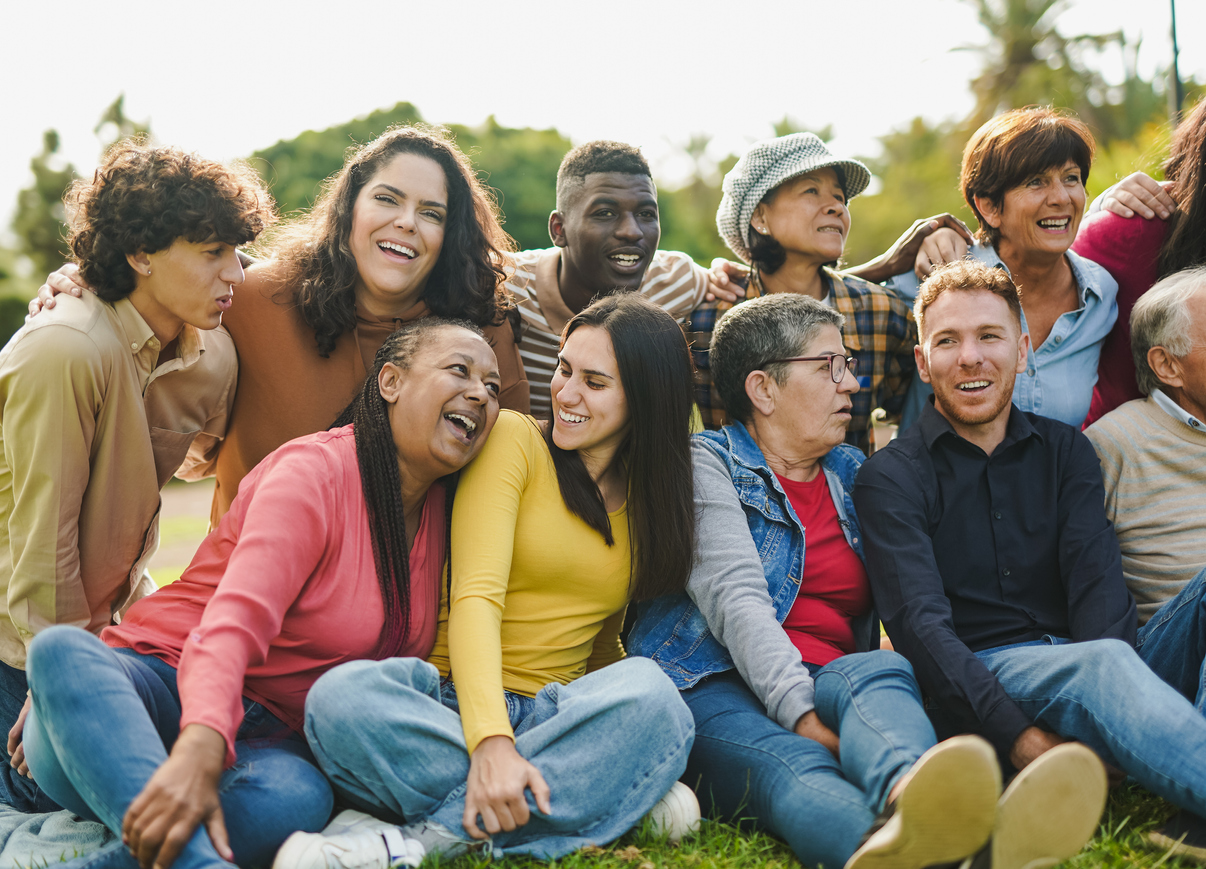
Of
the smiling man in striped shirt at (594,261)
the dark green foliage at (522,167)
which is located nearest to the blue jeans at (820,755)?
the smiling man in striped shirt at (594,261)

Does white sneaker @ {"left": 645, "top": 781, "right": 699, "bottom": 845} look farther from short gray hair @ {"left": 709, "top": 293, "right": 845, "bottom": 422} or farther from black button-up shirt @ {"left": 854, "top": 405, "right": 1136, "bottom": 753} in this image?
short gray hair @ {"left": 709, "top": 293, "right": 845, "bottom": 422}

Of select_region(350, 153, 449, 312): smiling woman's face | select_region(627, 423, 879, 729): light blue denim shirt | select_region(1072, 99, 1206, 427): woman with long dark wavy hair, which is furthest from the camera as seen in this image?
select_region(1072, 99, 1206, 427): woman with long dark wavy hair

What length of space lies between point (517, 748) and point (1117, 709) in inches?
74.2

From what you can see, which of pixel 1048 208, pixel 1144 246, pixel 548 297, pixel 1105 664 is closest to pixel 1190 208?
pixel 1144 246

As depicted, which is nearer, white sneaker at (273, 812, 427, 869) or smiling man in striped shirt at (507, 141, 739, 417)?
white sneaker at (273, 812, 427, 869)

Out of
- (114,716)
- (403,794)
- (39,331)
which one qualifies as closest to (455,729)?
(403,794)

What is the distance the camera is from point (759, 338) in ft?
13.3

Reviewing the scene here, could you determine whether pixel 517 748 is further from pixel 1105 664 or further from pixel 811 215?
pixel 811 215

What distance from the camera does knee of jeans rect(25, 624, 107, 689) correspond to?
2.68 meters

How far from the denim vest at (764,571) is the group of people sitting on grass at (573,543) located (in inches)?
0.7

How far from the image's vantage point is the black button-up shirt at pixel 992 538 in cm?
355

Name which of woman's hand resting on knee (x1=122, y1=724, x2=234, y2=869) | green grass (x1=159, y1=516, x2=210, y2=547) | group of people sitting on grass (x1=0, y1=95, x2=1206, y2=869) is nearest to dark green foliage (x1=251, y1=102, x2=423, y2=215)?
green grass (x1=159, y1=516, x2=210, y2=547)

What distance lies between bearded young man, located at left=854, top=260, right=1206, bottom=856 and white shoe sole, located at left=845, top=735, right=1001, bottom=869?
83 cm

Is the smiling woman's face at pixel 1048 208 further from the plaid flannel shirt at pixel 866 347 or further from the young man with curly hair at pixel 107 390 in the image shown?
the young man with curly hair at pixel 107 390
